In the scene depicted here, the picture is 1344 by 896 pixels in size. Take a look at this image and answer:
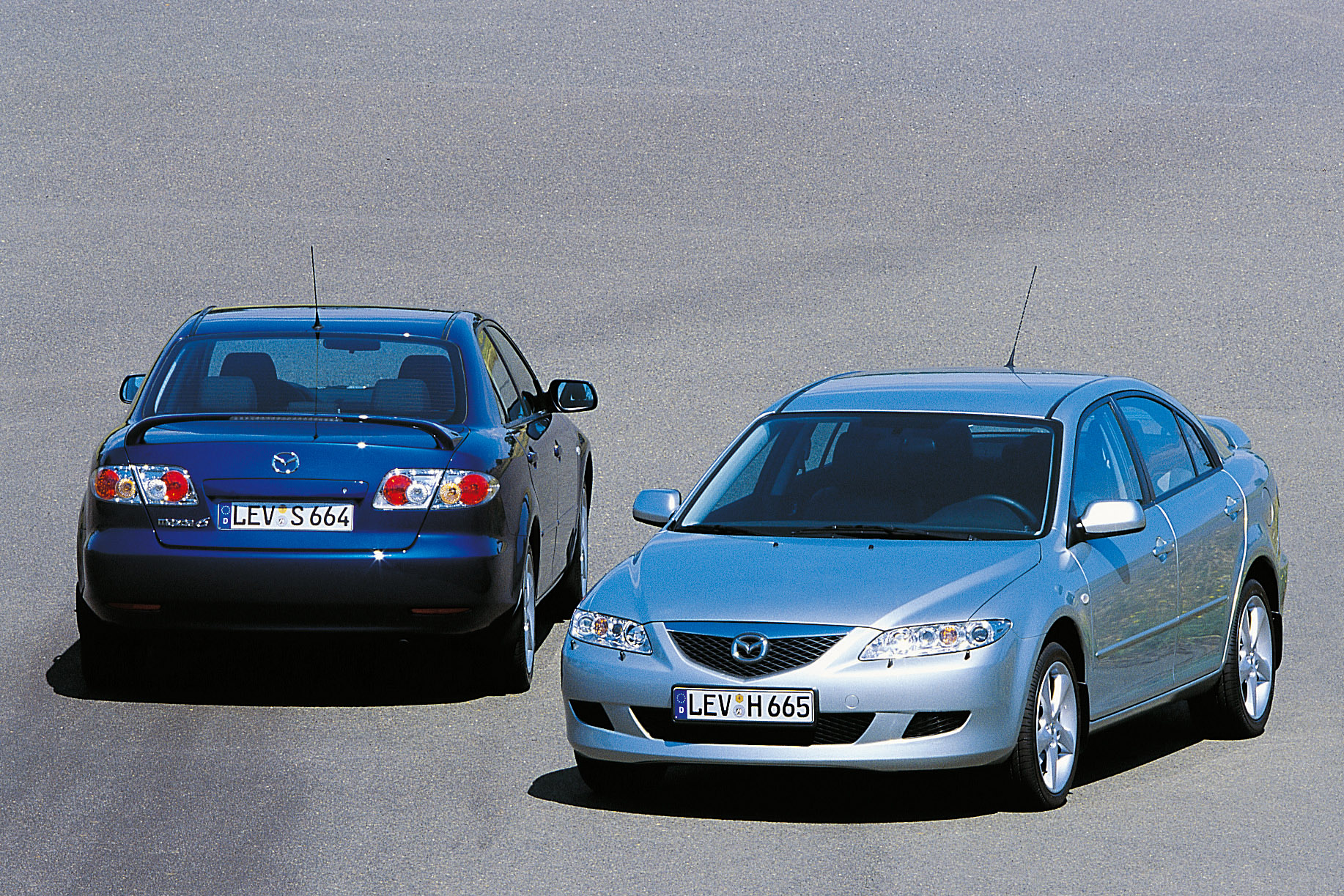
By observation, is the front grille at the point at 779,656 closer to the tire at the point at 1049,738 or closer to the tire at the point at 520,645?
the tire at the point at 1049,738

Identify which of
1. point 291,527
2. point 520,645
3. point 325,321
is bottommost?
point 520,645

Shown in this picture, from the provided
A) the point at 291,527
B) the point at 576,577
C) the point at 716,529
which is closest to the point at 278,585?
the point at 291,527

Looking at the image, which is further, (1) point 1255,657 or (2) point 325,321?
(2) point 325,321

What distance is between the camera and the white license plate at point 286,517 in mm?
8320

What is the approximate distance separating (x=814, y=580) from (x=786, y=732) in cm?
56

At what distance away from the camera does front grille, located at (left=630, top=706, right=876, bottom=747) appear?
6582 millimetres

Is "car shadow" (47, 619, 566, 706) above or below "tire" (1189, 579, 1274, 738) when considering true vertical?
below

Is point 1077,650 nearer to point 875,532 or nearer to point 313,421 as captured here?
point 875,532

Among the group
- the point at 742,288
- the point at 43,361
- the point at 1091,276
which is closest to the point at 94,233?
the point at 43,361

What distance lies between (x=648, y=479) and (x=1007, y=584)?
9599 millimetres

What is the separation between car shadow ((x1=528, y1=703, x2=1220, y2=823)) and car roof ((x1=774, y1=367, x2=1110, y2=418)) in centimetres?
141

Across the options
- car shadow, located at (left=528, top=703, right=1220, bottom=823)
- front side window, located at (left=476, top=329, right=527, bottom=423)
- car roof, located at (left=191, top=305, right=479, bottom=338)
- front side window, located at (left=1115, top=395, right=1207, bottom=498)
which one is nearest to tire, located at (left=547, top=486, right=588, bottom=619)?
front side window, located at (left=476, top=329, right=527, bottom=423)

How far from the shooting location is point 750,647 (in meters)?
6.62

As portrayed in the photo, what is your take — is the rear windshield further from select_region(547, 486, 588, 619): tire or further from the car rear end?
select_region(547, 486, 588, 619): tire
